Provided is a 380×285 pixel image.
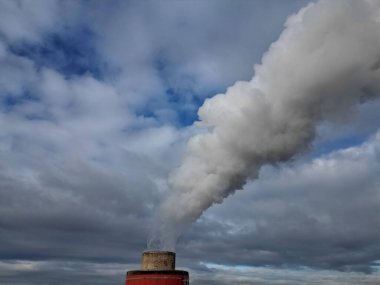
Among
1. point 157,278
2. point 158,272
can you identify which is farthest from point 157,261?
point 157,278

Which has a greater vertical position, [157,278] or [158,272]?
[158,272]

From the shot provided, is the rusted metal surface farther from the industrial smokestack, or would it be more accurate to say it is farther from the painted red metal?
the painted red metal

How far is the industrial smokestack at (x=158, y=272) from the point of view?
73.1 ft

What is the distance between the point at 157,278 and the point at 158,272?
29cm

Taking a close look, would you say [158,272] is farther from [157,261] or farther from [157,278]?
[157,261]

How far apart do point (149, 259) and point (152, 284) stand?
46.8 inches

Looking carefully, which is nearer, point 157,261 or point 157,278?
point 157,278

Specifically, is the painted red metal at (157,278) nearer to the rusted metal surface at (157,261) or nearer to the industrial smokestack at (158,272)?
the industrial smokestack at (158,272)

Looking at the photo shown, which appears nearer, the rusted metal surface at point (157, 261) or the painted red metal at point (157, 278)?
the painted red metal at point (157, 278)

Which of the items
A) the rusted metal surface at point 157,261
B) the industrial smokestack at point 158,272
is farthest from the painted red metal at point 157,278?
the rusted metal surface at point 157,261

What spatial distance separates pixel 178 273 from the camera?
2269cm

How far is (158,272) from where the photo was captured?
22281 millimetres

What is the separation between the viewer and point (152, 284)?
22266mm

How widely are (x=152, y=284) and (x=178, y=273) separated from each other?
1.36m
